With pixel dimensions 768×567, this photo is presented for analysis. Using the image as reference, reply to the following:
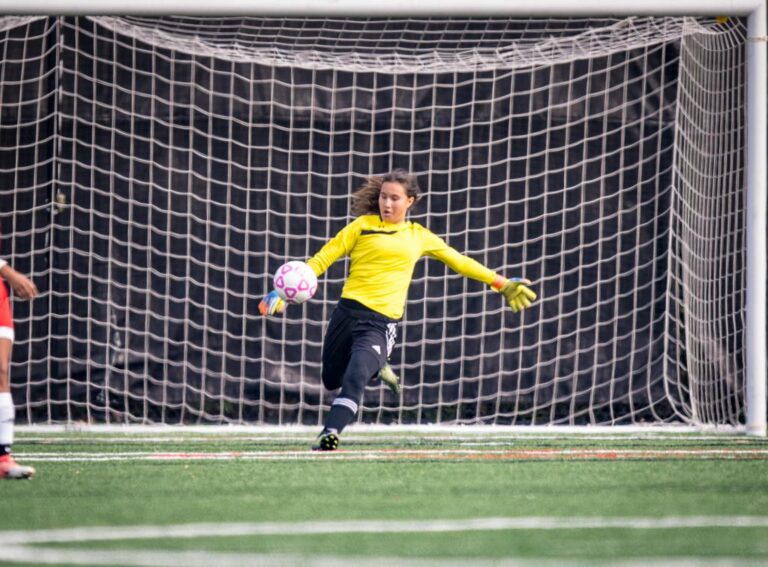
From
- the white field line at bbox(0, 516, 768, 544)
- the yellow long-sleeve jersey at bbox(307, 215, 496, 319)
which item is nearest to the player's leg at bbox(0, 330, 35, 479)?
the white field line at bbox(0, 516, 768, 544)

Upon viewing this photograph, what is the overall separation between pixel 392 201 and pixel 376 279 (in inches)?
16.2

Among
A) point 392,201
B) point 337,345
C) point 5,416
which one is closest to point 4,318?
point 5,416

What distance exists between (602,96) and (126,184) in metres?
3.34

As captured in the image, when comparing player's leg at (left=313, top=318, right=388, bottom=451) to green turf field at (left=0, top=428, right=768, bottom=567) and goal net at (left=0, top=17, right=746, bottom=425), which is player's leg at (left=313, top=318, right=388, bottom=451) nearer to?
green turf field at (left=0, top=428, right=768, bottom=567)

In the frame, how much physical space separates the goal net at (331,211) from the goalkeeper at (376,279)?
2.35 metres

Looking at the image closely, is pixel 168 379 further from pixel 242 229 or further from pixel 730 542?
pixel 730 542

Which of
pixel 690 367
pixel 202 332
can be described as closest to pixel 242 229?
pixel 202 332

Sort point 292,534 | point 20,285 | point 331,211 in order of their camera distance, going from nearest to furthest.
A: point 292,534, point 20,285, point 331,211

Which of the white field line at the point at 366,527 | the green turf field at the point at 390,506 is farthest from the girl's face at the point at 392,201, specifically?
the white field line at the point at 366,527

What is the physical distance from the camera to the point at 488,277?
687 centimetres

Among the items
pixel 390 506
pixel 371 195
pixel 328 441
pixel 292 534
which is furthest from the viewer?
pixel 371 195

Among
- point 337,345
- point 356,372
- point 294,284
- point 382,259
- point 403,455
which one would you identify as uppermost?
point 382,259

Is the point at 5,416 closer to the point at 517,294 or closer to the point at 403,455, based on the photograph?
the point at 403,455

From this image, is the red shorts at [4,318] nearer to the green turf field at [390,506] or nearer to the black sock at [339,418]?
the green turf field at [390,506]
